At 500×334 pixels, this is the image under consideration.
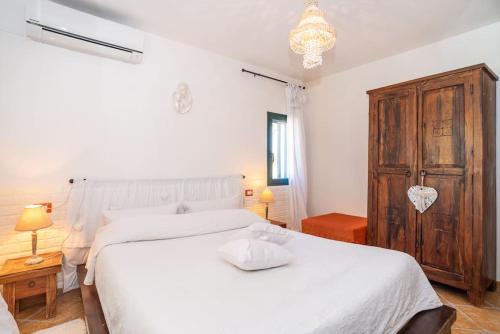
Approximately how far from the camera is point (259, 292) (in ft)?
4.04

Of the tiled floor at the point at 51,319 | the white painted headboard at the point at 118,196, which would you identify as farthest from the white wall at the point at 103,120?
the tiled floor at the point at 51,319

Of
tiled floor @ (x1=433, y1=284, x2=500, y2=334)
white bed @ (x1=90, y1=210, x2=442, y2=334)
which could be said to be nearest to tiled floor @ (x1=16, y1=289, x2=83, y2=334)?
white bed @ (x1=90, y1=210, x2=442, y2=334)

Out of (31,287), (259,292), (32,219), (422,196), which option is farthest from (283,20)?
(31,287)

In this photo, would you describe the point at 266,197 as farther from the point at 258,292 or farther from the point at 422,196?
the point at 258,292

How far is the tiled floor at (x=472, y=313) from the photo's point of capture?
1953 mm

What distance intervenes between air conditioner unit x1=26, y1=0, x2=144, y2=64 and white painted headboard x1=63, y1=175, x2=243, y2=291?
4.06 ft

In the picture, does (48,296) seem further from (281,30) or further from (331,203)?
(331,203)

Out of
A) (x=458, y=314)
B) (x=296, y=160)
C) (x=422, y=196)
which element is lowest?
(x=458, y=314)

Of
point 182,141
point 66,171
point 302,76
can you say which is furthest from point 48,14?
point 302,76

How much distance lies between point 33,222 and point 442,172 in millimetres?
3521

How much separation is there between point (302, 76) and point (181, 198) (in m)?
2.73

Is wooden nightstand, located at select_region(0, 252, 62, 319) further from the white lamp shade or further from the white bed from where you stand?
the white bed

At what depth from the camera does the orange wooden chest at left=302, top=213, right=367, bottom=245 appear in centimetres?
299

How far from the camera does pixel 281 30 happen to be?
108 inches
